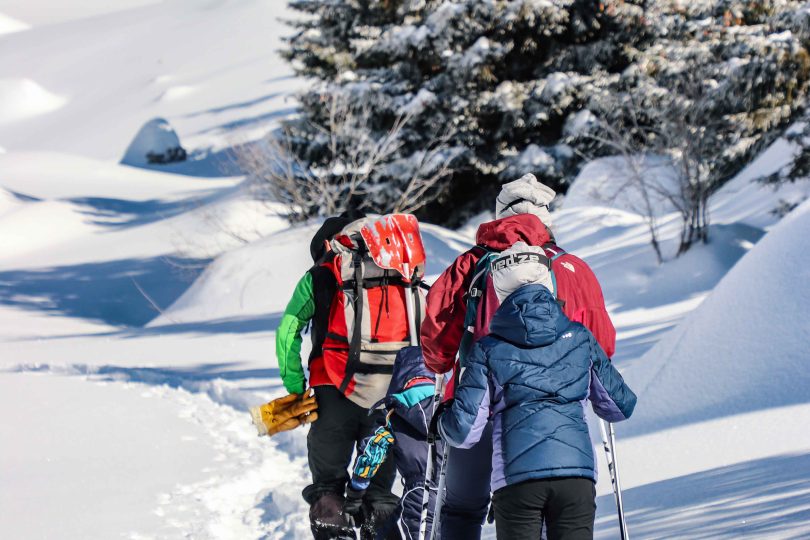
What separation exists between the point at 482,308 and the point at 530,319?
43 centimetres

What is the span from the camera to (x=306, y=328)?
4383 mm

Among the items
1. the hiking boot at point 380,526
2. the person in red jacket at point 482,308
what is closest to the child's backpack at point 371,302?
the hiking boot at point 380,526

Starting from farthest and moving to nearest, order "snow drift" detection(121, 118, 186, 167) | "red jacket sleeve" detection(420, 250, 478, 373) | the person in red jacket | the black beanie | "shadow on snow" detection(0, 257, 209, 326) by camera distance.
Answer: "snow drift" detection(121, 118, 186, 167) → "shadow on snow" detection(0, 257, 209, 326) → the black beanie → "red jacket sleeve" detection(420, 250, 478, 373) → the person in red jacket

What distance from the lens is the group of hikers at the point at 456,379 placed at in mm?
2787

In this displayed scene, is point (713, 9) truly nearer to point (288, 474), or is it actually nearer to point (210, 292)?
point (210, 292)

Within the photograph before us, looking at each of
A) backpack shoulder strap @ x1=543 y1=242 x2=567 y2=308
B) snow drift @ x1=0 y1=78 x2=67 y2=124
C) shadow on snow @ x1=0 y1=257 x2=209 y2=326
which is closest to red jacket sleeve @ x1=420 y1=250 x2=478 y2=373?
backpack shoulder strap @ x1=543 y1=242 x2=567 y2=308

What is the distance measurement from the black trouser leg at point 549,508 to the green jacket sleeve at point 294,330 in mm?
1577

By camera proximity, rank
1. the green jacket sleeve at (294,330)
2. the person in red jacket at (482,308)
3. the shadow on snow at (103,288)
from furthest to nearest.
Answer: the shadow on snow at (103,288) → the green jacket sleeve at (294,330) → the person in red jacket at (482,308)

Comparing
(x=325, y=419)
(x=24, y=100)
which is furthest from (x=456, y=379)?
(x=24, y=100)

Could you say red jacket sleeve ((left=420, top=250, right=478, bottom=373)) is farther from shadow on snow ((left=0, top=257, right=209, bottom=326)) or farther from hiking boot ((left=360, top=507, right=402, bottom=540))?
shadow on snow ((left=0, top=257, right=209, bottom=326))

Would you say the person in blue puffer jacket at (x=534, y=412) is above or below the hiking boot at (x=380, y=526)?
above

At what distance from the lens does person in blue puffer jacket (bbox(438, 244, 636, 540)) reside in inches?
109

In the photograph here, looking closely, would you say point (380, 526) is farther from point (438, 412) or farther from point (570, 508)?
point (570, 508)

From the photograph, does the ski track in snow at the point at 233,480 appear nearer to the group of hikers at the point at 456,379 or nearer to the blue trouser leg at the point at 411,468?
the group of hikers at the point at 456,379
